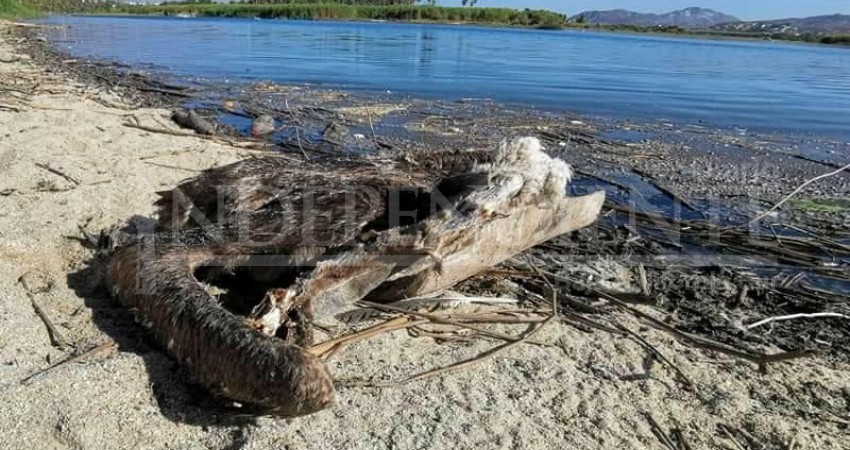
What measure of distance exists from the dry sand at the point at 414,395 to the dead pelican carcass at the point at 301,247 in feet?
0.62

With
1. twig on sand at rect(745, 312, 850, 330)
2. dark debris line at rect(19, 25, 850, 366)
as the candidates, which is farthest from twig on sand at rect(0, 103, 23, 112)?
twig on sand at rect(745, 312, 850, 330)

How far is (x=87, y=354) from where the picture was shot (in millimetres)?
2553

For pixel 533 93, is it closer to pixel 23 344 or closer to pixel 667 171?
pixel 667 171

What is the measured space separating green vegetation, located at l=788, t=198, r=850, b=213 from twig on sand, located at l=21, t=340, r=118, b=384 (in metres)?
6.04

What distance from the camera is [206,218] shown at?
3422 millimetres

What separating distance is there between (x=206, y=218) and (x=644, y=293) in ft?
8.71

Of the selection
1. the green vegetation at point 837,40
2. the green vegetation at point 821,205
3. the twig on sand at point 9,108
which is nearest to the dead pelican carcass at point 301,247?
the green vegetation at point 821,205

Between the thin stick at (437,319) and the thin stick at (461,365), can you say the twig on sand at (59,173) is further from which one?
the thin stick at (461,365)

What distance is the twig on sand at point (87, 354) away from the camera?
2404 mm

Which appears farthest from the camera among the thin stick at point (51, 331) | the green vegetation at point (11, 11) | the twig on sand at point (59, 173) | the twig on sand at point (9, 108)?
the green vegetation at point (11, 11)

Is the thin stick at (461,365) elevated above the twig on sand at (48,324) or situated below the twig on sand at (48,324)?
below

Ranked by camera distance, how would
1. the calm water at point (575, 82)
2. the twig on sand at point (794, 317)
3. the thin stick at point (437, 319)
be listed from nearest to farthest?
the thin stick at point (437, 319)
the twig on sand at point (794, 317)
the calm water at point (575, 82)

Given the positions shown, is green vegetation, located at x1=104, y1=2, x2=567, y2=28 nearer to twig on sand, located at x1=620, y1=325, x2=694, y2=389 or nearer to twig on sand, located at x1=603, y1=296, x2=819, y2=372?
twig on sand, located at x1=603, y1=296, x2=819, y2=372

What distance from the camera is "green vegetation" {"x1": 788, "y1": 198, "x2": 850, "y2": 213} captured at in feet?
19.4
